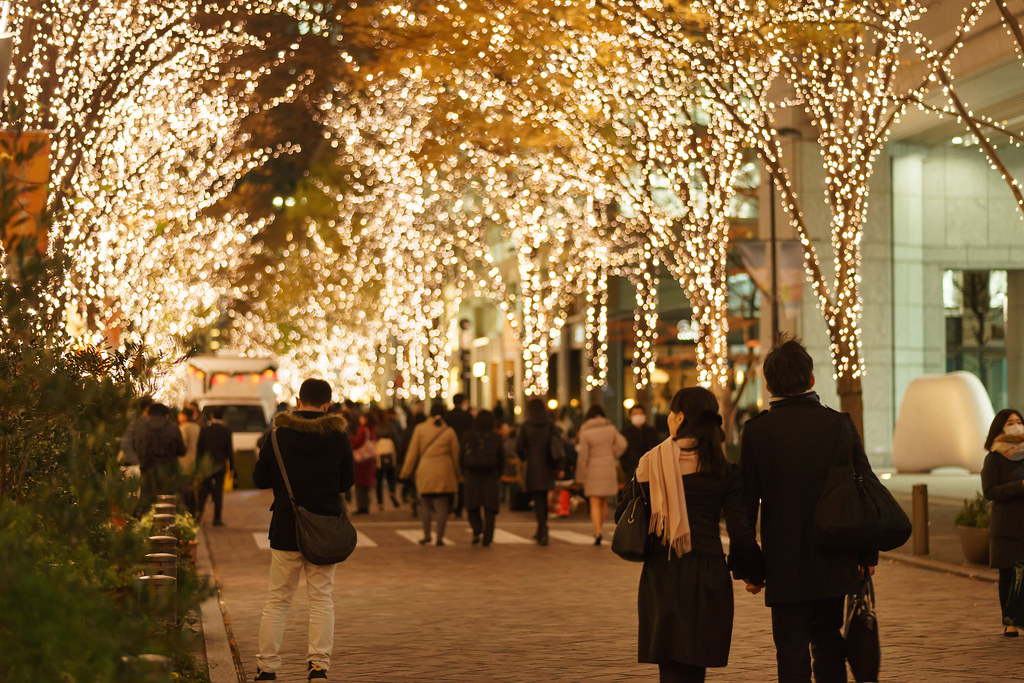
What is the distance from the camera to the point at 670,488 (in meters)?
6.37

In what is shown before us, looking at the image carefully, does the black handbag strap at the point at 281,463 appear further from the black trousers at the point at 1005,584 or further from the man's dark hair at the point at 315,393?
the black trousers at the point at 1005,584

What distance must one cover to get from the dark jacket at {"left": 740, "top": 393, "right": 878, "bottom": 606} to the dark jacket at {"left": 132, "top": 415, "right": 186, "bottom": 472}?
12.8 metres

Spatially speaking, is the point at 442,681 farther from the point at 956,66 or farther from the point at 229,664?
the point at 956,66

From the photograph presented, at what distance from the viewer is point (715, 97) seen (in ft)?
60.0

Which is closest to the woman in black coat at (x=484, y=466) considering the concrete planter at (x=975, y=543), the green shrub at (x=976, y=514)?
the green shrub at (x=976, y=514)

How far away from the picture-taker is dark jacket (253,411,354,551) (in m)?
8.70

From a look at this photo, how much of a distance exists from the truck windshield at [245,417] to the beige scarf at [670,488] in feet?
114

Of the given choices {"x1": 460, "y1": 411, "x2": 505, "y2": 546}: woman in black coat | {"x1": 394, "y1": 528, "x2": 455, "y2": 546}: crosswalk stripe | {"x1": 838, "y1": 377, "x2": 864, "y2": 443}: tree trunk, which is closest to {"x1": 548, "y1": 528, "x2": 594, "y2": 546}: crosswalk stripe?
{"x1": 460, "y1": 411, "x2": 505, "y2": 546}: woman in black coat

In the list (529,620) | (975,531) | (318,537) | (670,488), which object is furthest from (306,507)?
(975,531)

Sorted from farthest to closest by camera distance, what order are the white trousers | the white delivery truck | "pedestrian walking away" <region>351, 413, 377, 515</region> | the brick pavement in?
the white delivery truck → "pedestrian walking away" <region>351, 413, 377, 515</region> → the brick pavement → the white trousers

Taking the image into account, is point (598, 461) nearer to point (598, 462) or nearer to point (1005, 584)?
point (598, 462)

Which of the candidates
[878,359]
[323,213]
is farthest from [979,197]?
[323,213]

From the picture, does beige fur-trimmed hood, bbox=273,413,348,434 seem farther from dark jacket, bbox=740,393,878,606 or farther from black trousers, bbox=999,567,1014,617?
black trousers, bbox=999,567,1014,617

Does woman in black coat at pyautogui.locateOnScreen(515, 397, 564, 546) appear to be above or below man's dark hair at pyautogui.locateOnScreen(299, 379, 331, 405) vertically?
below
